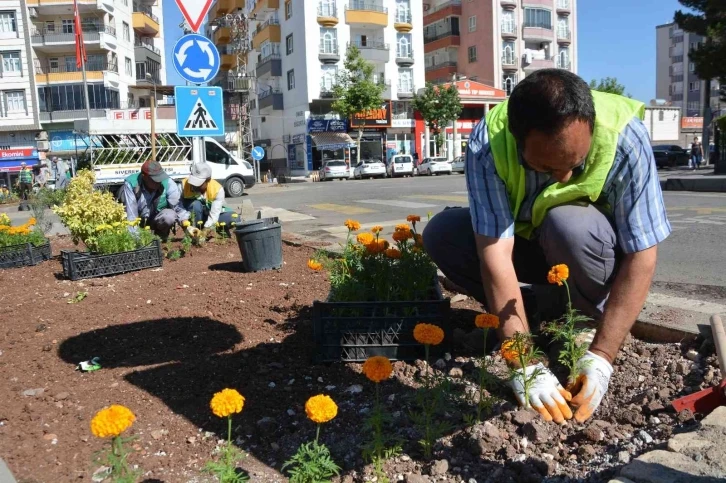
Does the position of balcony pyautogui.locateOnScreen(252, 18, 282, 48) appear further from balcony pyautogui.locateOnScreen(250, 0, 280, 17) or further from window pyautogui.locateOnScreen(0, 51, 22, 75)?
window pyautogui.locateOnScreen(0, 51, 22, 75)

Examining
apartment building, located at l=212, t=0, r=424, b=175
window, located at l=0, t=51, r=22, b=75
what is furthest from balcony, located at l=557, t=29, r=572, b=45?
window, located at l=0, t=51, r=22, b=75

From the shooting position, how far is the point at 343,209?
1317cm

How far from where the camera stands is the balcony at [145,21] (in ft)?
169

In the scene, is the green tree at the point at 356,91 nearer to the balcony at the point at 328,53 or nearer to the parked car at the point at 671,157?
the balcony at the point at 328,53

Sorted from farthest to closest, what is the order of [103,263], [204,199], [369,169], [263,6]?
1. [263,6]
2. [369,169]
3. [204,199]
4. [103,263]

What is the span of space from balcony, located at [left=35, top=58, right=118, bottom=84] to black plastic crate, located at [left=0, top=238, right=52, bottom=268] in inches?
1697

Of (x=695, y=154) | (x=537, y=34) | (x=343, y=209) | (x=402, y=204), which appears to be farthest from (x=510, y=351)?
(x=537, y=34)

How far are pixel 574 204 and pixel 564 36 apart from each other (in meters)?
60.4

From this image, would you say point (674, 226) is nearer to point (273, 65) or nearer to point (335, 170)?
point (335, 170)

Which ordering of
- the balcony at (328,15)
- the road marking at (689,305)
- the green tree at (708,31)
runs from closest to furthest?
1. the road marking at (689,305)
2. the green tree at (708,31)
3. the balcony at (328,15)

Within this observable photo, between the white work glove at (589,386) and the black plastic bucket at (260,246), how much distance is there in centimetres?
337

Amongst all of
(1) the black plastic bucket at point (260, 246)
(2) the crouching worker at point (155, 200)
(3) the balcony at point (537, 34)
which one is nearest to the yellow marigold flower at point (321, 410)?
(1) the black plastic bucket at point (260, 246)

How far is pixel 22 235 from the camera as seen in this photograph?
21.3 feet

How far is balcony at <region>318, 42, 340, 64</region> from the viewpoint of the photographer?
4638 centimetres
